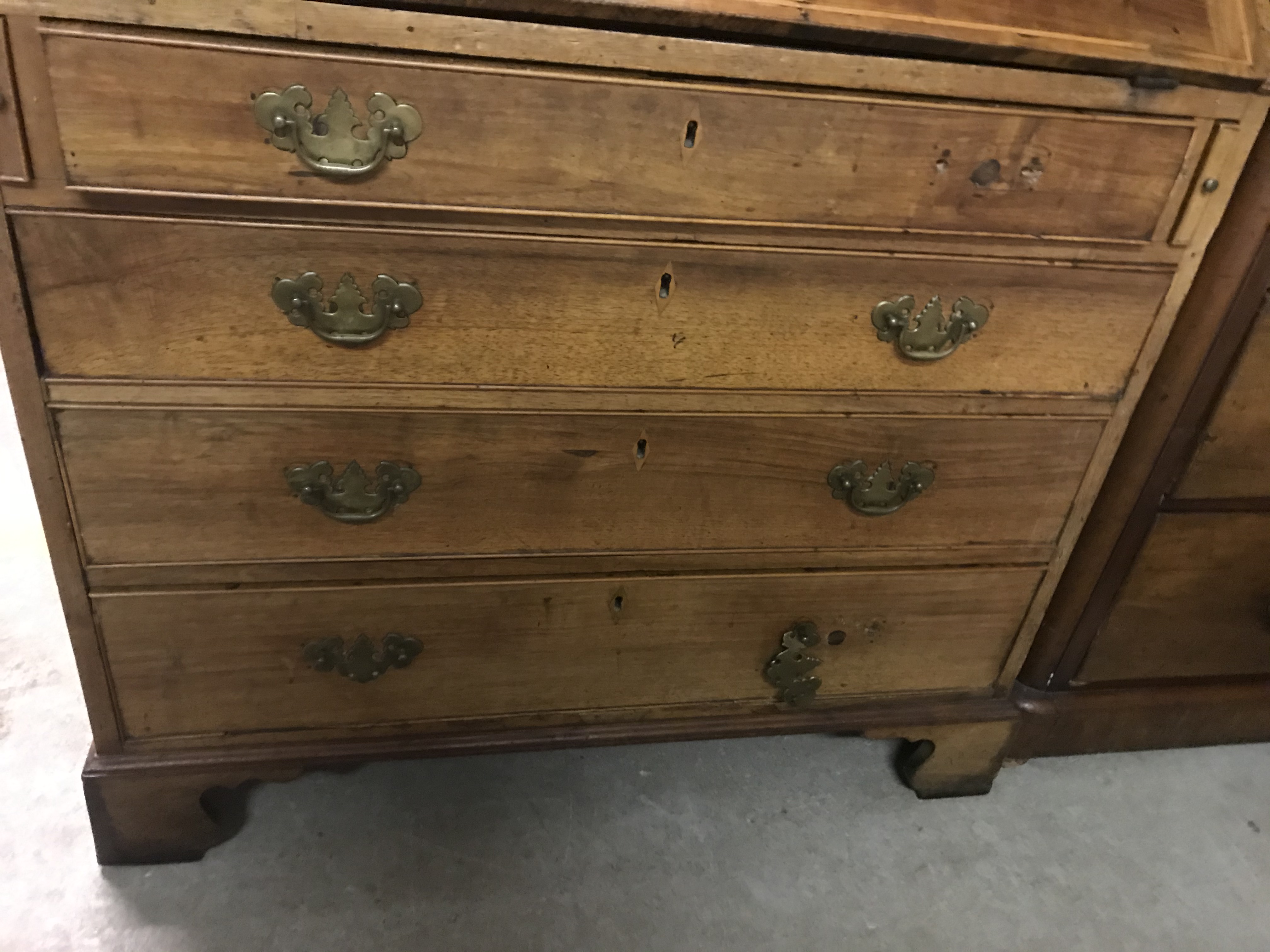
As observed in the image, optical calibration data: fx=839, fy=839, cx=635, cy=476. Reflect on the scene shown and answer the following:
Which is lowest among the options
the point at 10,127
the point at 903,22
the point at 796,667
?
the point at 796,667

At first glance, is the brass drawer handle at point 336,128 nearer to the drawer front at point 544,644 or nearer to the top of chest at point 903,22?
the top of chest at point 903,22

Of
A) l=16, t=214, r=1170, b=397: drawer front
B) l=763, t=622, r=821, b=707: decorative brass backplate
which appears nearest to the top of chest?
l=16, t=214, r=1170, b=397: drawer front

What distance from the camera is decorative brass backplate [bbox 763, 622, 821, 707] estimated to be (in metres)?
1.10

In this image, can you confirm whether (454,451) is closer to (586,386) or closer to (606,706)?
(586,386)

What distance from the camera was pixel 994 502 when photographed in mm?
1047

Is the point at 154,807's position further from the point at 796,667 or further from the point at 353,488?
the point at 796,667

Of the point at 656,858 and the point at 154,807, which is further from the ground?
the point at 154,807

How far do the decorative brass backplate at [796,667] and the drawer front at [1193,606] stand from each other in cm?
46

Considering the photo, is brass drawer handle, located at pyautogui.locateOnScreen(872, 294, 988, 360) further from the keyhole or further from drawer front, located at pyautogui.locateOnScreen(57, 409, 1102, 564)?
the keyhole

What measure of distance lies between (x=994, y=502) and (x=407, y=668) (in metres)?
0.76

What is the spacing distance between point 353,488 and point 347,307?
198 mm

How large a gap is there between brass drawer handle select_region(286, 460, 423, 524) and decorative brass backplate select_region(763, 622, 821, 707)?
526 mm

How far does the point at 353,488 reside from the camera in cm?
88

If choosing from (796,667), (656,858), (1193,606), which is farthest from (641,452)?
(1193,606)
